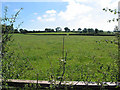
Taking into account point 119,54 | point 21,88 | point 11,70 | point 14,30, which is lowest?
point 21,88

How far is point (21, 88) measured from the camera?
2057 mm

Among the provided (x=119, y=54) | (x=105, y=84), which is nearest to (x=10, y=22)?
(x=105, y=84)

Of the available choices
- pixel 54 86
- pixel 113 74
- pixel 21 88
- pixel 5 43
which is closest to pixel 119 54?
pixel 113 74

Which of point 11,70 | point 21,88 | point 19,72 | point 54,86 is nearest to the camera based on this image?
point 54,86

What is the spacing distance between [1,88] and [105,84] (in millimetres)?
1529

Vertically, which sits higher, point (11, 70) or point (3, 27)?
point (3, 27)

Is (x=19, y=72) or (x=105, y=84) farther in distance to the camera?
(x=19, y=72)

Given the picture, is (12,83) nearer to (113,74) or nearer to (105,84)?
(105,84)

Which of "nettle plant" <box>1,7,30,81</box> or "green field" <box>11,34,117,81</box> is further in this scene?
"green field" <box>11,34,117,81</box>

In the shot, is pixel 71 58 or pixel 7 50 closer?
pixel 7 50

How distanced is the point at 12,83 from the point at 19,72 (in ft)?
1.31

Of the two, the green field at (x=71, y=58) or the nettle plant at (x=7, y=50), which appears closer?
the nettle plant at (x=7, y=50)

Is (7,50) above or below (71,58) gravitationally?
above

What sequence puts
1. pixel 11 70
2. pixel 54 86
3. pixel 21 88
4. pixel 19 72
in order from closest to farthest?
pixel 54 86, pixel 21 88, pixel 11 70, pixel 19 72
